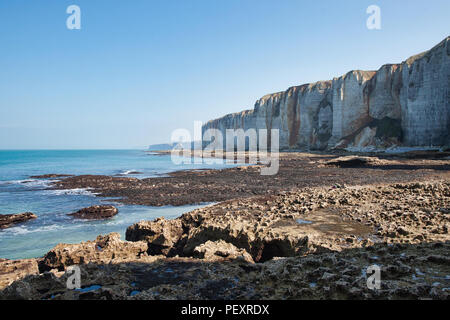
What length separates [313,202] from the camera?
10.2 meters

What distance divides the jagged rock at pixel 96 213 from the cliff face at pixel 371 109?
43.6 meters

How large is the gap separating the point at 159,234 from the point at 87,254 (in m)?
2.13

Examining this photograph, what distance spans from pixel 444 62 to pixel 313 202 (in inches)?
1668

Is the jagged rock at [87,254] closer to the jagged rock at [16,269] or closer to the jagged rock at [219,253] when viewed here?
the jagged rock at [16,269]

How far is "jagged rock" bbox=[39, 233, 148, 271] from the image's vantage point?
6.19 metres

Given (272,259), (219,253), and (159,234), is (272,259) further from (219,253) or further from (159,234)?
(159,234)

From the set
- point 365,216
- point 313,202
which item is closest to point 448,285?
point 365,216

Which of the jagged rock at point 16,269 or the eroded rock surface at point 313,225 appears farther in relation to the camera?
the eroded rock surface at point 313,225

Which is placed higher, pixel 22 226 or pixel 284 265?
pixel 284 265

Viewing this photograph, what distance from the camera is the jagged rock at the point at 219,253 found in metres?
5.55

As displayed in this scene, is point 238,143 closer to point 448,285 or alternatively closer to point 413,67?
point 413,67

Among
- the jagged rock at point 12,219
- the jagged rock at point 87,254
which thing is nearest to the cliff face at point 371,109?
the jagged rock at point 87,254

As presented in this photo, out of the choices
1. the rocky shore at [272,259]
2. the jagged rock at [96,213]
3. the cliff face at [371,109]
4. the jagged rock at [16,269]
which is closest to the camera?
the rocky shore at [272,259]

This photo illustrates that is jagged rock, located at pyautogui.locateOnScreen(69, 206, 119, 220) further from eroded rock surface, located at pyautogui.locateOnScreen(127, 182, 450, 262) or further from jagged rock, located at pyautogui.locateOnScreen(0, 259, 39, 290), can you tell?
jagged rock, located at pyautogui.locateOnScreen(0, 259, 39, 290)
